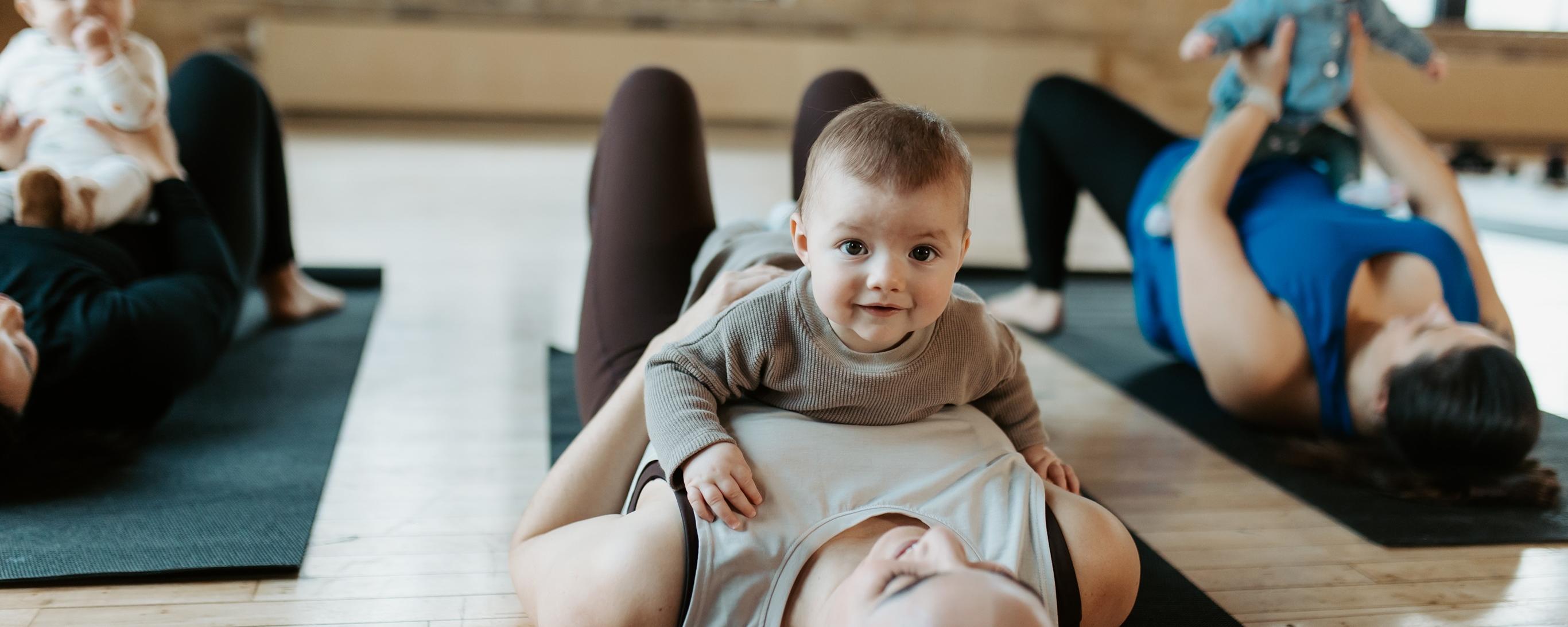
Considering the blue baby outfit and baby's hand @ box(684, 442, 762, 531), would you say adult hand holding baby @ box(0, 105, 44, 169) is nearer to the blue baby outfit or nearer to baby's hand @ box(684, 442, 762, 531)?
baby's hand @ box(684, 442, 762, 531)

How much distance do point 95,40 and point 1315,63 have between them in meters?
2.22

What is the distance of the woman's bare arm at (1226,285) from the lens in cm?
183

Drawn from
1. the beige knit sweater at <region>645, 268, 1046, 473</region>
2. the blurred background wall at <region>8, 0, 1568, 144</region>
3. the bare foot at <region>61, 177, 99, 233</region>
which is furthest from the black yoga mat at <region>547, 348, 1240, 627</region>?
the blurred background wall at <region>8, 0, 1568, 144</region>

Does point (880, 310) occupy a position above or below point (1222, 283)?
above

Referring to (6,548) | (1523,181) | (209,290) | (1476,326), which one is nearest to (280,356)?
(209,290)

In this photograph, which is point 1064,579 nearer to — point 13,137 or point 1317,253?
point 1317,253

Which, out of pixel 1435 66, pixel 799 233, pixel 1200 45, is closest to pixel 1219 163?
pixel 1200 45

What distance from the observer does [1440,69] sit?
7.54 ft

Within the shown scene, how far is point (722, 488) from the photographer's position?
99 centimetres

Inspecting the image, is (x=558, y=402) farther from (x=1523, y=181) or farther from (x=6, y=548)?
(x=1523, y=181)

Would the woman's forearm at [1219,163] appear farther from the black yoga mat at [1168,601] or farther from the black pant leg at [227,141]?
the black pant leg at [227,141]

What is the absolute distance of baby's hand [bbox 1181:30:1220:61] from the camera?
2113mm

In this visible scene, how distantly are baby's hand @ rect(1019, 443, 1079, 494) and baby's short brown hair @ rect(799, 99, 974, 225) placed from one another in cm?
34

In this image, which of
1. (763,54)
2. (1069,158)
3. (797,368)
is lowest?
(763,54)
